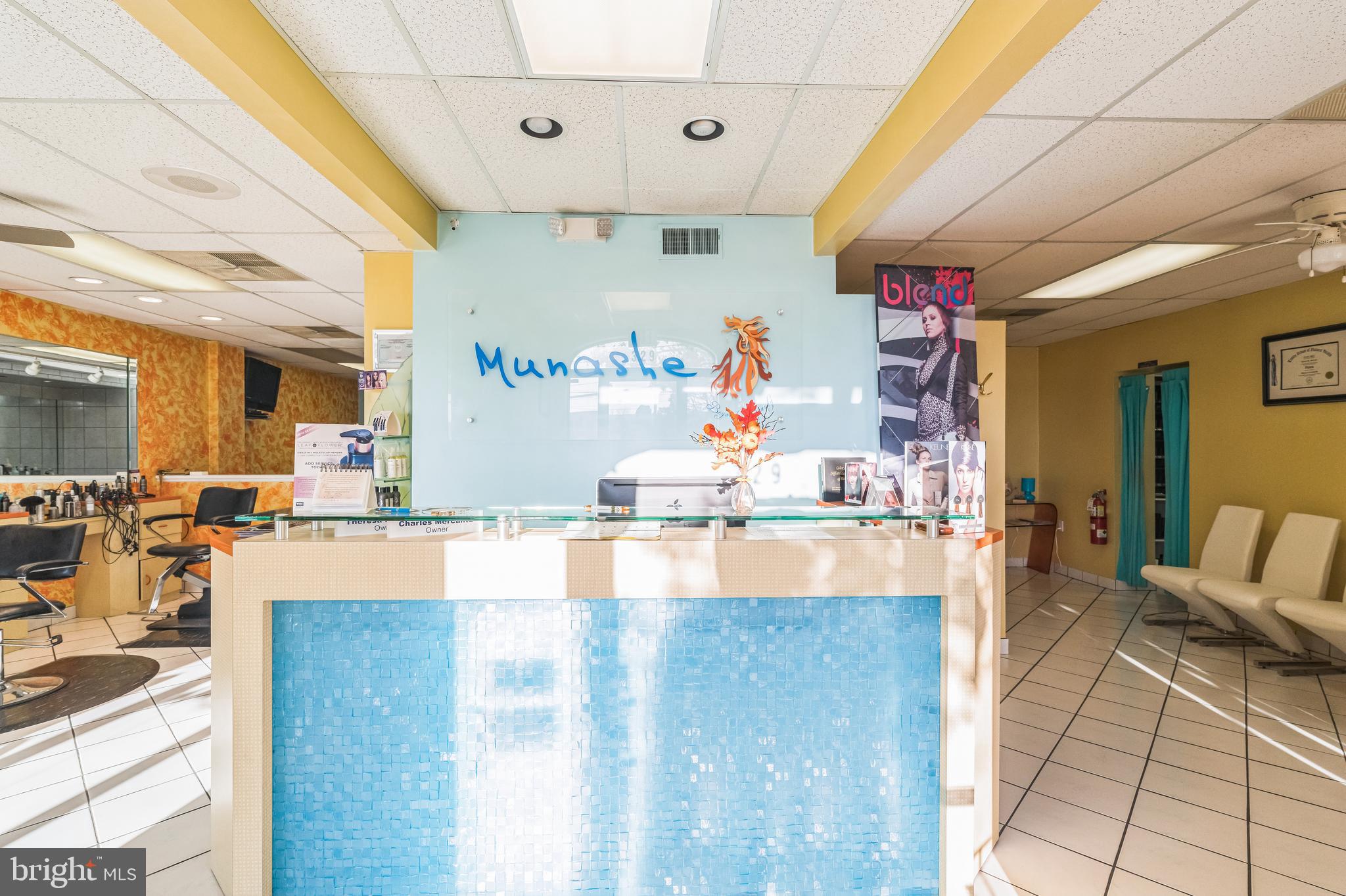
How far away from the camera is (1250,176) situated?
340cm

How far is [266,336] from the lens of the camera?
7.97 meters

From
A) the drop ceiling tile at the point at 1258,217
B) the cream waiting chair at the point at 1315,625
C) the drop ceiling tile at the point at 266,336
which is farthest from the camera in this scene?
the drop ceiling tile at the point at 266,336

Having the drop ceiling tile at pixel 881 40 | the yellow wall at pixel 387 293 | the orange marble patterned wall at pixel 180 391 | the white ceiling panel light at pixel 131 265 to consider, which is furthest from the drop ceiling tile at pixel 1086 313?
the orange marble patterned wall at pixel 180 391

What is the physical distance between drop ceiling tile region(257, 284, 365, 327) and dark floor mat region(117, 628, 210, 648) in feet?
10.1

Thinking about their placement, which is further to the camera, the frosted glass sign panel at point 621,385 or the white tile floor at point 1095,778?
the frosted glass sign panel at point 621,385

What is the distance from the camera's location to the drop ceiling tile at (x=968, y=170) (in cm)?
290

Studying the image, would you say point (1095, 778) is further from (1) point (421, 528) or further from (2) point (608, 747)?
(1) point (421, 528)

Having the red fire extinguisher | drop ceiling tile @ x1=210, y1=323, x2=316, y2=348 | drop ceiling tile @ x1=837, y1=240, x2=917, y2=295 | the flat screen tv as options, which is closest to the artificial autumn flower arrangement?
drop ceiling tile @ x1=837, y1=240, x2=917, y2=295

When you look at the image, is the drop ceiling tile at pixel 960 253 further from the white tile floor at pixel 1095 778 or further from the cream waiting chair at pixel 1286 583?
the cream waiting chair at pixel 1286 583

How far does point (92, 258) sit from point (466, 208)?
3035 mm

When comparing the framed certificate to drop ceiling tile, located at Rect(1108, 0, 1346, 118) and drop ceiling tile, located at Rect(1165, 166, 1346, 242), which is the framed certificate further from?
drop ceiling tile, located at Rect(1108, 0, 1346, 118)

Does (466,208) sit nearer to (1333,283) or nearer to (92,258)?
(92,258)

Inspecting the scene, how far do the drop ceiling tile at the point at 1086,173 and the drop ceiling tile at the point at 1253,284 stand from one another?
258cm

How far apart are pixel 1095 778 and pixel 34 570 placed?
6778mm
